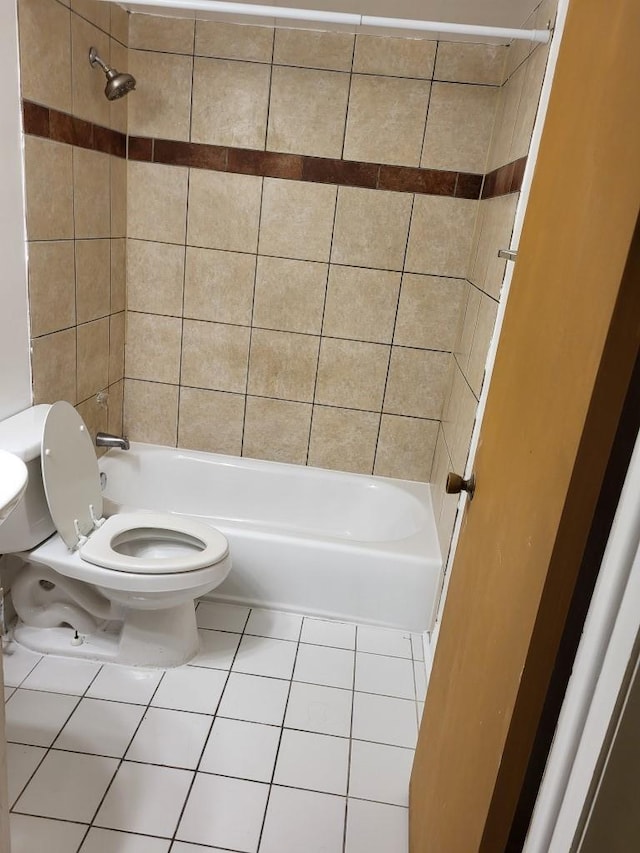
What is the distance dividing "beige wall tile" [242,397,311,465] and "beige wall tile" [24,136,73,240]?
1.05 metres

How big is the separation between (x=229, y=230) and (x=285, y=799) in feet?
6.62

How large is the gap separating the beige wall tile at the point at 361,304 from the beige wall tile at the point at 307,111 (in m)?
0.47

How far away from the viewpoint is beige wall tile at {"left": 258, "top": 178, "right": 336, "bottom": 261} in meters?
2.52

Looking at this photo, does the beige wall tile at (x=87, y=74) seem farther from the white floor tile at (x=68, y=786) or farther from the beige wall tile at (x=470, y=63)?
the white floor tile at (x=68, y=786)

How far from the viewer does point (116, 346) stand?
2.69 metres

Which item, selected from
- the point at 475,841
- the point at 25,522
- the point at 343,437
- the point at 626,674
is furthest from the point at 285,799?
the point at 343,437

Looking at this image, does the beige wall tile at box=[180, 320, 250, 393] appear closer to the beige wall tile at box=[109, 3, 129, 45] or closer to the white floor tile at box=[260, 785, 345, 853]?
the beige wall tile at box=[109, 3, 129, 45]

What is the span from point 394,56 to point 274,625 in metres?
2.14

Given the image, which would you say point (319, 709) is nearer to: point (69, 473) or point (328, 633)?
point (328, 633)

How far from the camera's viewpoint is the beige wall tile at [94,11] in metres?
2.04

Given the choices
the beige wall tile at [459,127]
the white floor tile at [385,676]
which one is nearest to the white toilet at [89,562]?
the white floor tile at [385,676]

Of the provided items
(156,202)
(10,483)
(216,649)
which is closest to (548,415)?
(10,483)

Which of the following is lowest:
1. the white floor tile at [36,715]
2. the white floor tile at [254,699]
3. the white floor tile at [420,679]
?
the white floor tile at [420,679]

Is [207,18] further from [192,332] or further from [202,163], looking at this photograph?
[192,332]
